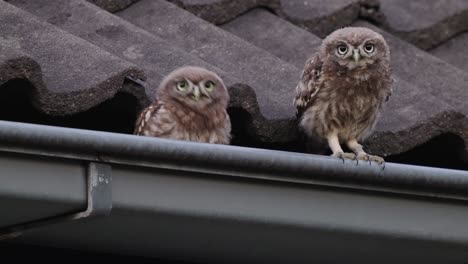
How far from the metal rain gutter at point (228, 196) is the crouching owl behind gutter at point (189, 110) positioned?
0.67 meters

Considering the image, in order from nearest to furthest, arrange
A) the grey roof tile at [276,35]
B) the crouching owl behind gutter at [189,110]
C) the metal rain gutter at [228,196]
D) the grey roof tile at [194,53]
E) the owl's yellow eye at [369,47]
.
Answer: the metal rain gutter at [228,196] < the grey roof tile at [194,53] < the crouching owl behind gutter at [189,110] < the owl's yellow eye at [369,47] < the grey roof tile at [276,35]

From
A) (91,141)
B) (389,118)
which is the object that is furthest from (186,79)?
(91,141)

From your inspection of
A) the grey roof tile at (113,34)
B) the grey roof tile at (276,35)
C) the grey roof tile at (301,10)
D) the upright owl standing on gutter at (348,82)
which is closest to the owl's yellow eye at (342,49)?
the upright owl standing on gutter at (348,82)

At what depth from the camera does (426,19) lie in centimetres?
631

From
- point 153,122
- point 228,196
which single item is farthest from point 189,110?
point 228,196

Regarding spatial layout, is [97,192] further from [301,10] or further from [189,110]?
[301,10]

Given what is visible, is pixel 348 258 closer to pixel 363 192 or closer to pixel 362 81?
pixel 363 192

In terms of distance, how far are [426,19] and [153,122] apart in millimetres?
1977

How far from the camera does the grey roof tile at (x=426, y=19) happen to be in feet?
20.3

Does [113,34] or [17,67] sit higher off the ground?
[17,67]

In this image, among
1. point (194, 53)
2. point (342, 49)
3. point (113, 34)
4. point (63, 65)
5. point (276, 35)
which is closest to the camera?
point (63, 65)

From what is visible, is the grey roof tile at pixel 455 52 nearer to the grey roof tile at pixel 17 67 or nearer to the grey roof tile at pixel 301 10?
the grey roof tile at pixel 301 10

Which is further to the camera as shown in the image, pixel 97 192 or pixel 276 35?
pixel 276 35

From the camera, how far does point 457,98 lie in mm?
5238
